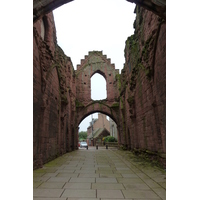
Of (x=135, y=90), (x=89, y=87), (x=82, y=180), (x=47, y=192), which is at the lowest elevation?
(x=82, y=180)

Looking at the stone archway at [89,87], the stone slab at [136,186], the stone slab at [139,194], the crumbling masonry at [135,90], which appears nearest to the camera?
the stone slab at [139,194]

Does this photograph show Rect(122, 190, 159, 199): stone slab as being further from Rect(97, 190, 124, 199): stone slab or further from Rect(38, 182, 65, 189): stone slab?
Rect(38, 182, 65, 189): stone slab

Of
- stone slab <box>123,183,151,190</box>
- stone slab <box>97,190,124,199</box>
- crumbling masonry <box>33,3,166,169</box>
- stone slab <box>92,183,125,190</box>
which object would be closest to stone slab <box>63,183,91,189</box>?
stone slab <box>92,183,125,190</box>

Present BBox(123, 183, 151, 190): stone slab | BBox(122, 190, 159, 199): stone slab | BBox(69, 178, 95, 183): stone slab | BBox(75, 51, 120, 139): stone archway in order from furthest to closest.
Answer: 1. BBox(75, 51, 120, 139): stone archway
2. BBox(69, 178, 95, 183): stone slab
3. BBox(123, 183, 151, 190): stone slab
4. BBox(122, 190, 159, 199): stone slab

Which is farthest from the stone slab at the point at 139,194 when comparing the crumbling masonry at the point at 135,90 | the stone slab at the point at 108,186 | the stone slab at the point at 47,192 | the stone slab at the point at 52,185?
the crumbling masonry at the point at 135,90

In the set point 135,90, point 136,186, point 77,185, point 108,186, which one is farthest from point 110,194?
point 135,90

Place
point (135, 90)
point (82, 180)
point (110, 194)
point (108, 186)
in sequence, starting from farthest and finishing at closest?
1. point (135, 90)
2. point (82, 180)
3. point (108, 186)
4. point (110, 194)

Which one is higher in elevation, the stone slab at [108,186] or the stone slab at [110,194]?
the stone slab at [110,194]

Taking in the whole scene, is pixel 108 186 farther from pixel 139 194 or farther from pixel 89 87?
pixel 89 87

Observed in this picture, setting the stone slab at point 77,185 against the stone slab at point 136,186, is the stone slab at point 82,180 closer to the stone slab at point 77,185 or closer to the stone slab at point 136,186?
the stone slab at point 77,185

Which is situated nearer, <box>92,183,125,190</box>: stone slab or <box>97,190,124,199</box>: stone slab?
<box>97,190,124,199</box>: stone slab

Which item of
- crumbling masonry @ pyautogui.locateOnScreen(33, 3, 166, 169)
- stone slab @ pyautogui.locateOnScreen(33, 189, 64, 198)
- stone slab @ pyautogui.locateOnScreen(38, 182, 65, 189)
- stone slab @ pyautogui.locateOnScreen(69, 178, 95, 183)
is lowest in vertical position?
stone slab @ pyautogui.locateOnScreen(69, 178, 95, 183)

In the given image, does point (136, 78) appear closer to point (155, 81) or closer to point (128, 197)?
point (155, 81)

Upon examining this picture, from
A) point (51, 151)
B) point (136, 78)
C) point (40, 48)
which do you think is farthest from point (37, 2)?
point (136, 78)
